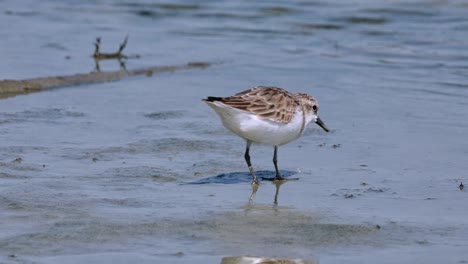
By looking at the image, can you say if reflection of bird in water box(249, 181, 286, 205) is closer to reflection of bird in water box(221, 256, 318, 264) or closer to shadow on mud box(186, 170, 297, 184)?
shadow on mud box(186, 170, 297, 184)

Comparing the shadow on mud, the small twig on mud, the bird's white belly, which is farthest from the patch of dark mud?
the small twig on mud

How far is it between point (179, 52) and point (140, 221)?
7527mm

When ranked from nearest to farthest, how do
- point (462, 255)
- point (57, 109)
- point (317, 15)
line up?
1. point (462, 255)
2. point (57, 109)
3. point (317, 15)

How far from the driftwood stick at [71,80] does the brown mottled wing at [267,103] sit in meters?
3.89

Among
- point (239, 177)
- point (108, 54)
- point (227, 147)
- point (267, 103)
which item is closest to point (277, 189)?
A: point (239, 177)

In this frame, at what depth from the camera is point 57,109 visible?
10930mm

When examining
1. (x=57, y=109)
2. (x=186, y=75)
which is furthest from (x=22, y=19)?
(x=57, y=109)

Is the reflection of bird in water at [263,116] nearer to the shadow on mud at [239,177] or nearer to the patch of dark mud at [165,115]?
the shadow on mud at [239,177]

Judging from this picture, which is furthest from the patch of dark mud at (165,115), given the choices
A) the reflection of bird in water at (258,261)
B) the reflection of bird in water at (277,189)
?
the reflection of bird in water at (258,261)

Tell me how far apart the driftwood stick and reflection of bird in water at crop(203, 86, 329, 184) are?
3.91m

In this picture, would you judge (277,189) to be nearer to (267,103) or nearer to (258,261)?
(267,103)

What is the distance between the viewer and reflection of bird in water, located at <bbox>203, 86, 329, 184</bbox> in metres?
8.39

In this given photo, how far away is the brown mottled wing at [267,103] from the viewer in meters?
8.42

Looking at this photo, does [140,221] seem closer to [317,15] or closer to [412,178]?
[412,178]
